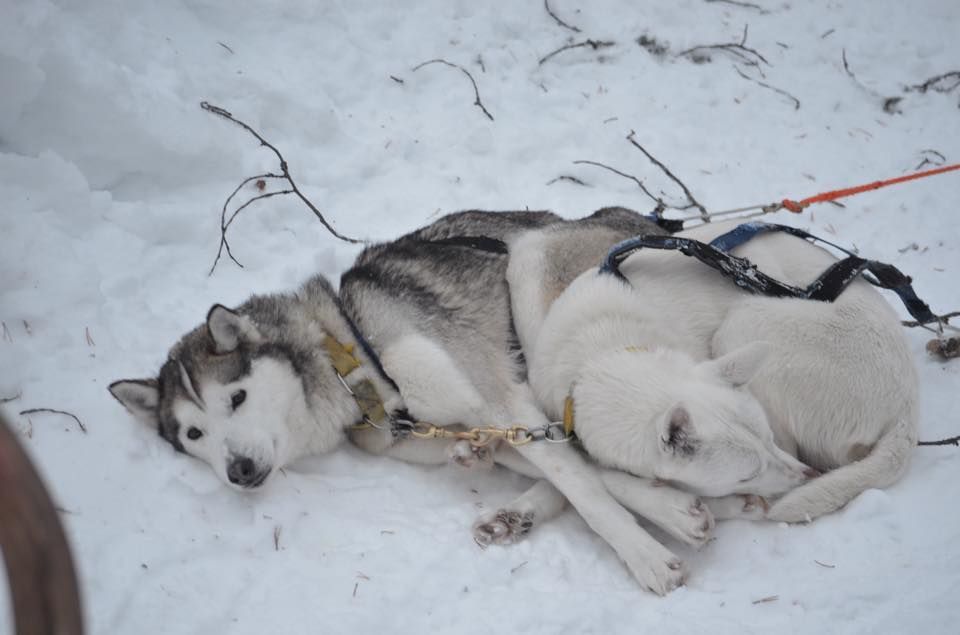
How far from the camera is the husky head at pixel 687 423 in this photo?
3.08 m

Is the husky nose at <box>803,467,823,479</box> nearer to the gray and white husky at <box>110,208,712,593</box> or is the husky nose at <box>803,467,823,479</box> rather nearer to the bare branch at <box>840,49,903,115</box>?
the gray and white husky at <box>110,208,712,593</box>

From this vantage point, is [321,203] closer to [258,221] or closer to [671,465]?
[258,221]

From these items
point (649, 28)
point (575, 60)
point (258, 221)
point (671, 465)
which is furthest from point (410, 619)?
point (649, 28)

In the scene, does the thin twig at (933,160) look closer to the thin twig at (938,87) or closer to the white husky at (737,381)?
the thin twig at (938,87)

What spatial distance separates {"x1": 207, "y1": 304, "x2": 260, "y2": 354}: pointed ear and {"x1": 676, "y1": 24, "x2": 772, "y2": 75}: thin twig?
6002mm

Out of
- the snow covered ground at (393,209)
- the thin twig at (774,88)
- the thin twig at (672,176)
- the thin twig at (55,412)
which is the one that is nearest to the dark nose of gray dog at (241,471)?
the snow covered ground at (393,209)

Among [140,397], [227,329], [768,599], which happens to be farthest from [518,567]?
[140,397]

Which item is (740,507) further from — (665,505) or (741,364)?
(741,364)

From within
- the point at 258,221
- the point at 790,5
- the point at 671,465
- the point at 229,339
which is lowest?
the point at 258,221

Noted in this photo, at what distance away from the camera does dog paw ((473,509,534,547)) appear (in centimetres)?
316

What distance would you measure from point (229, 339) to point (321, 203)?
2.23 meters

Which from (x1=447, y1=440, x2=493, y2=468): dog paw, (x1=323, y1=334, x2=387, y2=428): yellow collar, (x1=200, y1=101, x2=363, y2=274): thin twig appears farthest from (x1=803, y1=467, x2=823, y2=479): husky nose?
(x1=200, y1=101, x2=363, y2=274): thin twig

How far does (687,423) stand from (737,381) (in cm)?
43

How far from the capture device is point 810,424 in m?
3.33
